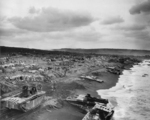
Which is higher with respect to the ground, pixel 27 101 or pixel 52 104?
pixel 27 101

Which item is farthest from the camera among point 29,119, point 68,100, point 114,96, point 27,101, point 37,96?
point 114,96

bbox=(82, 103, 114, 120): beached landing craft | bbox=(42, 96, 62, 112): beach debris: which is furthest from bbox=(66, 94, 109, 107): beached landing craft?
bbox=(82, 103, 114, 120): beached landing craft

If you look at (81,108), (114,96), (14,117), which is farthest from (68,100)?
(114,96)

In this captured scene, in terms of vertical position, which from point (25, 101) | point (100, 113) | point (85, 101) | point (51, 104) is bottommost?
point (51, 104)

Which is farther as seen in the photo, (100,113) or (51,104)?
(51,104)

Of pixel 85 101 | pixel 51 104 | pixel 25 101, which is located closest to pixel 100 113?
pixel 85 101

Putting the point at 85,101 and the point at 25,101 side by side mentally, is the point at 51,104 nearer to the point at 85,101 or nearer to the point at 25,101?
the point at 25,101

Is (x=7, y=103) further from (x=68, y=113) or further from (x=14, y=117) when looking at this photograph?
(x=68, y=113)

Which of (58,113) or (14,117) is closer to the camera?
(14,117)

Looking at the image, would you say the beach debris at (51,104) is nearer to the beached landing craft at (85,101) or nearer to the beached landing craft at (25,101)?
the beached landing craft at (25,101)

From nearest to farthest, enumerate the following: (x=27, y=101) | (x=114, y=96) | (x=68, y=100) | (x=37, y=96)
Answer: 1. (x=27, y=101)
2. (x=37, y=96)
3. (x=68, y=100)
4. (x=114, y=96)

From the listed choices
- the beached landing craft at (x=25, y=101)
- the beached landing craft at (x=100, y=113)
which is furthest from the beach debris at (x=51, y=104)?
the beached landing craft at (x=100, y=113)
